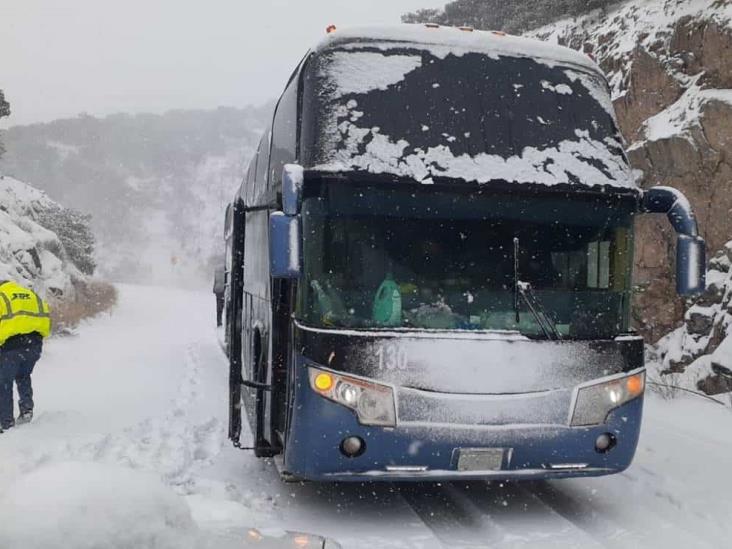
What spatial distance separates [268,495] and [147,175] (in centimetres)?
12041

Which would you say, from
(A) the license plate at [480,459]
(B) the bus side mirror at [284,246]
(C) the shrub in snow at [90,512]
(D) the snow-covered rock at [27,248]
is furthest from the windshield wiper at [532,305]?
(D) the snow-covered rock at [27,248]

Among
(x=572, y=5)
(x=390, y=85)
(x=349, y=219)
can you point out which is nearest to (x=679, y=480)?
(x=349, y=219)

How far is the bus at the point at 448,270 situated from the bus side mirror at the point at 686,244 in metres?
0.02

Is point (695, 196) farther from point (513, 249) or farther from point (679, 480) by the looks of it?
point (513, 249)

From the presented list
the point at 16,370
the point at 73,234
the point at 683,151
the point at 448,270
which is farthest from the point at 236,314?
the point at 73,234

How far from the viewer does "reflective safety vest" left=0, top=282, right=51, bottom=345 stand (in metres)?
8.25

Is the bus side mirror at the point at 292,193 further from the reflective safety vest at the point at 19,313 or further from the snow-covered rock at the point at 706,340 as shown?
the snow-covered rock at the point at 706,340

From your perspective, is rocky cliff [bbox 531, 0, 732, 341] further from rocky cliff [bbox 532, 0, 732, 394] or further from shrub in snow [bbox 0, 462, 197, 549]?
shrub in snow [bbox 0, 462, 197, 549]

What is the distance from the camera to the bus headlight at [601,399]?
5.23 meters

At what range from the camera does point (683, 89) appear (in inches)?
470

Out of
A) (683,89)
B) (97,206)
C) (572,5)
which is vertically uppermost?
(572,5)

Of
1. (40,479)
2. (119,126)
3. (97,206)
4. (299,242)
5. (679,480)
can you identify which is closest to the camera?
(40,479)

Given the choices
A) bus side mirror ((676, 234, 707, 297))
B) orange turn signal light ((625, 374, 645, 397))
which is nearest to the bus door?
orange turn signal light ((625, 374, 645, 397))

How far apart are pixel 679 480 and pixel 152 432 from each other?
17.0ft
